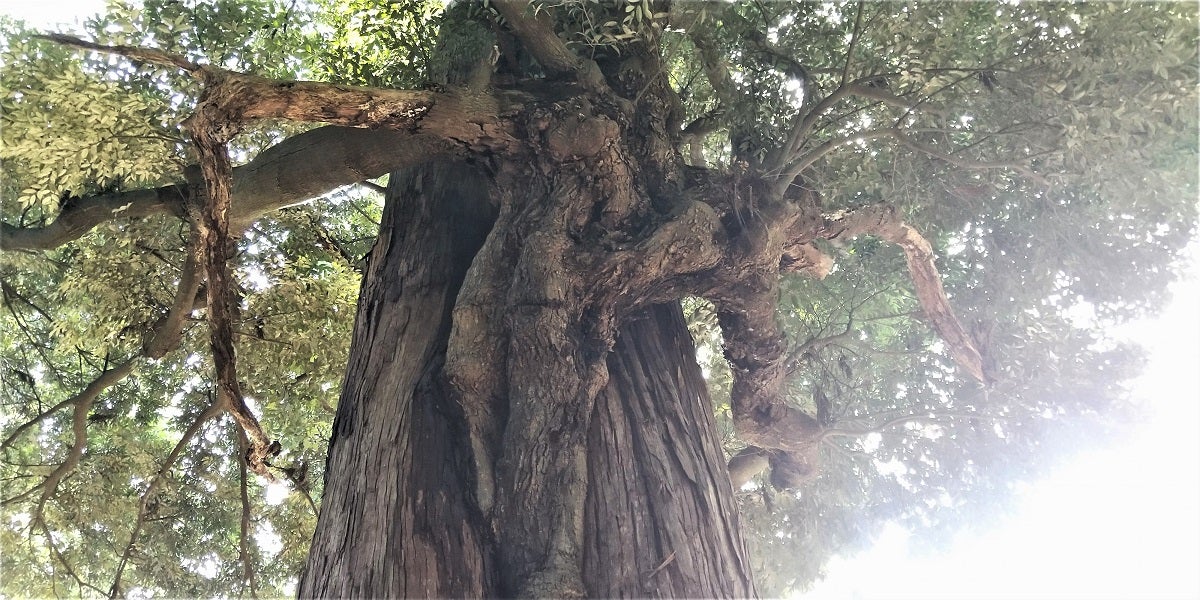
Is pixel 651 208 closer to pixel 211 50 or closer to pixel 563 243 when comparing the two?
pixel 563 243

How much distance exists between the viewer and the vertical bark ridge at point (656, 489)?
12.3ft

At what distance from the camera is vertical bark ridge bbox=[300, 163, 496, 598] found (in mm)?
3674

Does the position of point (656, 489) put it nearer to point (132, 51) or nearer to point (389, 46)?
point (132, 51)

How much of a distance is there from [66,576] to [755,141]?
7873 millimetres

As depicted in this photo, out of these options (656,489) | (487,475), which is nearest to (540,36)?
(487,475)

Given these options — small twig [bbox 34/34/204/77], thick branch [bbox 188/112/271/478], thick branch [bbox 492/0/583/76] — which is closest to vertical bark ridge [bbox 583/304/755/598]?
thick branch [bbox 492/0/583/76]

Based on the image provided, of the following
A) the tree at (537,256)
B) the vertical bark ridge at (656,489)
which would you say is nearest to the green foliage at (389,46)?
the tree at (537,256)

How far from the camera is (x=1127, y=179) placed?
592cm

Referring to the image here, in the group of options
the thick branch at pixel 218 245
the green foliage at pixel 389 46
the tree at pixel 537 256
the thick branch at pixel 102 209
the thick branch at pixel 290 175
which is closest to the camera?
the thick branch at pixel 218 245

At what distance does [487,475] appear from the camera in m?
4.01

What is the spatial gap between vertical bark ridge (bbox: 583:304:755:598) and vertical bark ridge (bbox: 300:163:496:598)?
603 millimetres

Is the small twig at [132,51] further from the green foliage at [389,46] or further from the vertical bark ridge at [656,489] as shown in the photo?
the vertical bark ridge at [656,489]

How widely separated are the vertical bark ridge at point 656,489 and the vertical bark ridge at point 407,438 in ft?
1.98

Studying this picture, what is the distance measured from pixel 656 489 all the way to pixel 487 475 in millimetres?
868
